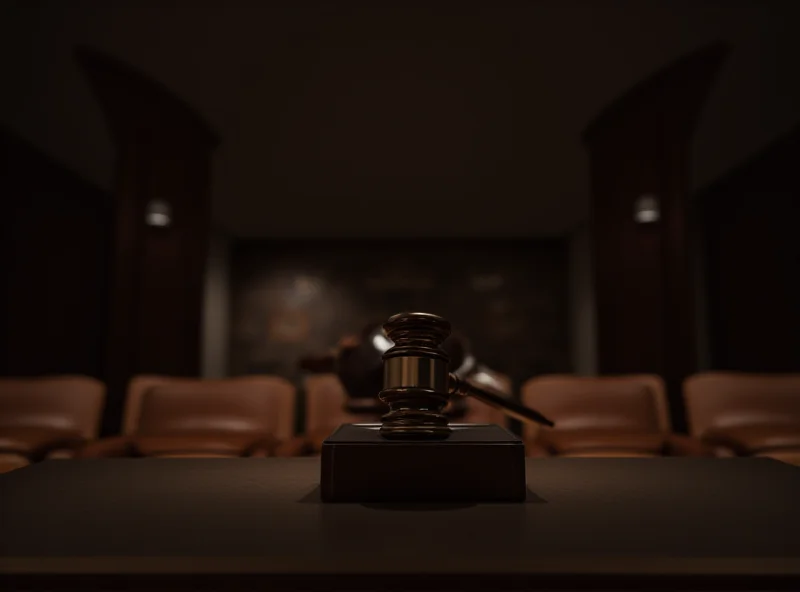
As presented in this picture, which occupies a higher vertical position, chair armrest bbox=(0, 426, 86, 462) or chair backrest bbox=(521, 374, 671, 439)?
chair backrest bbox=(521, 374, 671, 439)

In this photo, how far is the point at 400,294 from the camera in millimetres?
7848

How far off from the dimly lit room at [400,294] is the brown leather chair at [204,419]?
0.05 feet

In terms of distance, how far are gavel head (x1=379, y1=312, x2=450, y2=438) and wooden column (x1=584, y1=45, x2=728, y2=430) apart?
10.3ft

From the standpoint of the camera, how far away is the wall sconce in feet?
11.5

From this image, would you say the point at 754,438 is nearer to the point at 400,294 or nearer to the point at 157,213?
the point at 157,213

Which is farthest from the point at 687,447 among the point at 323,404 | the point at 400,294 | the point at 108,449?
the point at 400,294

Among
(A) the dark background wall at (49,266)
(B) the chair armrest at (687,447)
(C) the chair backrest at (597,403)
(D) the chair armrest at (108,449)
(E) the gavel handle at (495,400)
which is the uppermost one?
(A) the dark background wall at (49,266)

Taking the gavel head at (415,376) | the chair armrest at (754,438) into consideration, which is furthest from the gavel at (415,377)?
the chair armrest at (754,438)

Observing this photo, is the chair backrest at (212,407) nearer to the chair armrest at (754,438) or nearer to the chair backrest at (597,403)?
the chair backrest at (597,403)

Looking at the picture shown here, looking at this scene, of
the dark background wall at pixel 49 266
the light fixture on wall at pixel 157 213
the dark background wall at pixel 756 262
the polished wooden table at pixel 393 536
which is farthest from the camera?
the dark background wall at pixel 756 262

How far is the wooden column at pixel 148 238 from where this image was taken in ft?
11.5

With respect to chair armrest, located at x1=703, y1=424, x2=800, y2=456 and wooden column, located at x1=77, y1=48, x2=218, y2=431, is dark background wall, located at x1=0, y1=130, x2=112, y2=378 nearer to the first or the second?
wooden column, located at x1=77, y1=48, x2=218, y2=431

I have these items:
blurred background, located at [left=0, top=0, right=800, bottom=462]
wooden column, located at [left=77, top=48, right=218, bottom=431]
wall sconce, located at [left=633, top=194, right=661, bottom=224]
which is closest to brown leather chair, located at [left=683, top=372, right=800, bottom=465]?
blurred background, located at [left=0, top=0, right=800, bottom=462]

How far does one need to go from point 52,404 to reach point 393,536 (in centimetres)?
240
